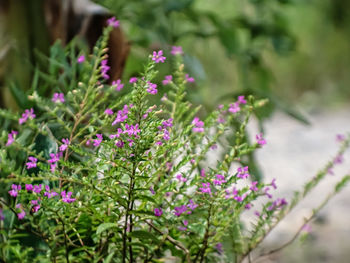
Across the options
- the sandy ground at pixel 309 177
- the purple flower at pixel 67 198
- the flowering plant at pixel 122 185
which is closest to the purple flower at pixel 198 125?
the flowering plant at pixel 122 185

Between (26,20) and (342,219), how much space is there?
2353 millimetres

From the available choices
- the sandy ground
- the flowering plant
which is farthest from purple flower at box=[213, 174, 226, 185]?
the sandy ground

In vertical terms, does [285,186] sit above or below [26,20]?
above

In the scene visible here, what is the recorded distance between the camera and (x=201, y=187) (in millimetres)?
570

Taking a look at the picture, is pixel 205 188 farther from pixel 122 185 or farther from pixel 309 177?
pixel 309 177

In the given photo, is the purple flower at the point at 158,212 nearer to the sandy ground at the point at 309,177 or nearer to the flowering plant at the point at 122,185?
the flowering plant at the point at 122,185

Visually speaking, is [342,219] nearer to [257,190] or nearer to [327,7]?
[257,190]

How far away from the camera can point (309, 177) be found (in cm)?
387

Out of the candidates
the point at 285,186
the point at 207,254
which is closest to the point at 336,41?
the point at 285,186

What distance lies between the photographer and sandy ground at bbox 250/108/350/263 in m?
2.50

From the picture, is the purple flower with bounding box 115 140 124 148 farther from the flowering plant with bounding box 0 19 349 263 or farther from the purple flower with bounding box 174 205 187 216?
the purple flower with bounding box 174 205 187 216

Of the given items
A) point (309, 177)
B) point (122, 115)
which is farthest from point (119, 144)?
point (309, 177)

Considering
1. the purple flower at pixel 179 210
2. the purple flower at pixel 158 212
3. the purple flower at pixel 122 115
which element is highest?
the purple flower at pixel 122 115

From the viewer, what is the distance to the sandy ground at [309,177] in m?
2.50
